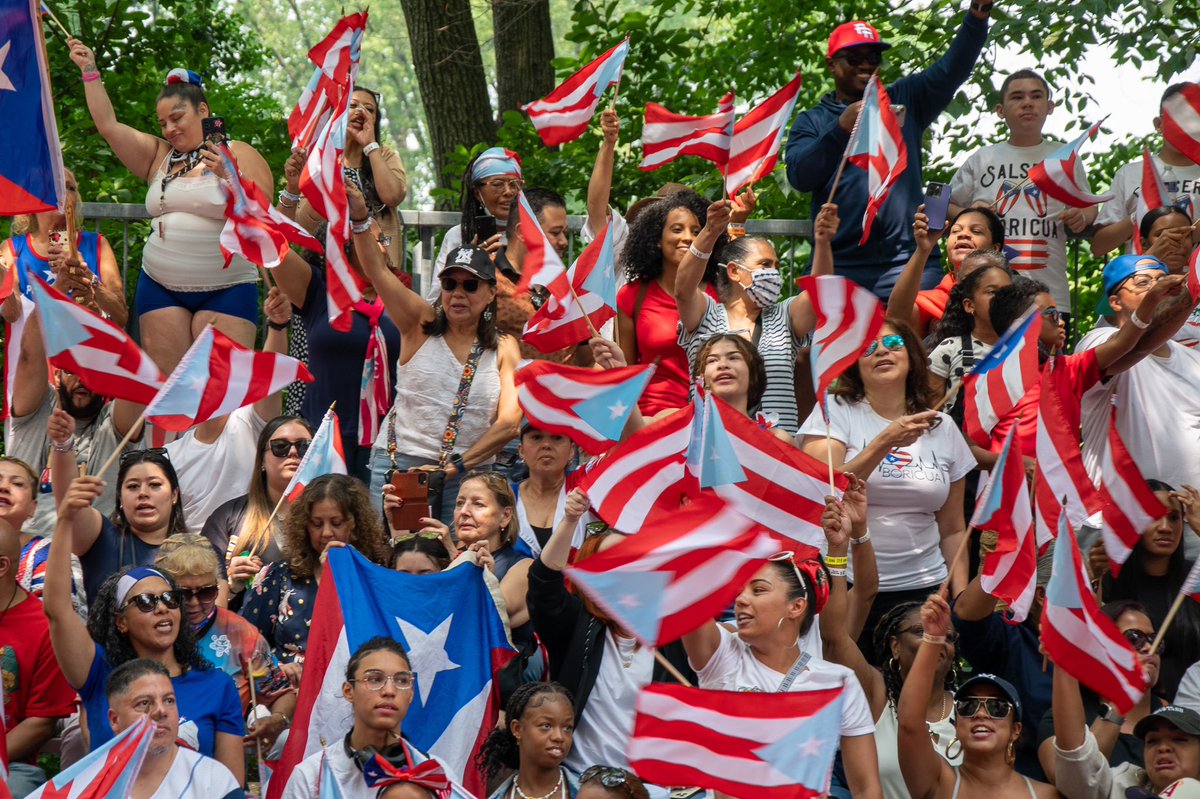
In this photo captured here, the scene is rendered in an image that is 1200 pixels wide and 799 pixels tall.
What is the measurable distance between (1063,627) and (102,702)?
3.81 meters

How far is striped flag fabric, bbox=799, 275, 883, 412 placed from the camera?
837 centimetres

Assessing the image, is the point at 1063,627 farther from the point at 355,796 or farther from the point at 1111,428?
the point at 355,796

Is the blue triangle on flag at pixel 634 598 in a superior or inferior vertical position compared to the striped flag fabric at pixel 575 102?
inferior

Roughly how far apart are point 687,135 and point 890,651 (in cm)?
386

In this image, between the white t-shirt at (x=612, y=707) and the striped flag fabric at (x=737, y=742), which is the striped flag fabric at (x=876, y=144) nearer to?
the white t-shirt at (x=612, y=707)

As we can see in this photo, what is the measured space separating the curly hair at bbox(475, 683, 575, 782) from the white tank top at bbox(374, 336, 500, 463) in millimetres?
1893

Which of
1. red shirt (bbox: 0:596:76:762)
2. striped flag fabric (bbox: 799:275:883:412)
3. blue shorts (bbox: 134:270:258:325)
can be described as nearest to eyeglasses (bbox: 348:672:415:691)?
red shirt (bbox: 0:596:76:762)

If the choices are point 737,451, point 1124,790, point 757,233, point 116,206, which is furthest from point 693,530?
point 116,206

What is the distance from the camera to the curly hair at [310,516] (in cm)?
830

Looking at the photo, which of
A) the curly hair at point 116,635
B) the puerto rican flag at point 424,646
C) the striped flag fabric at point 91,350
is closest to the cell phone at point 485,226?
the striped flag fabric at point 91,350

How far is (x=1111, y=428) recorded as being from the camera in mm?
8898

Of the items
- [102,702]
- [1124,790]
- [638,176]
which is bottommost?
[1124,790]

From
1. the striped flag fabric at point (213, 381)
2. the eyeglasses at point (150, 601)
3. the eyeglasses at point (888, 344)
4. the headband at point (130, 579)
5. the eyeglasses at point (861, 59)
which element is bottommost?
the eyeglasses at point (150, 601)

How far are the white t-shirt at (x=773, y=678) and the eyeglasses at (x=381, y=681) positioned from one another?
1149 millimetres
